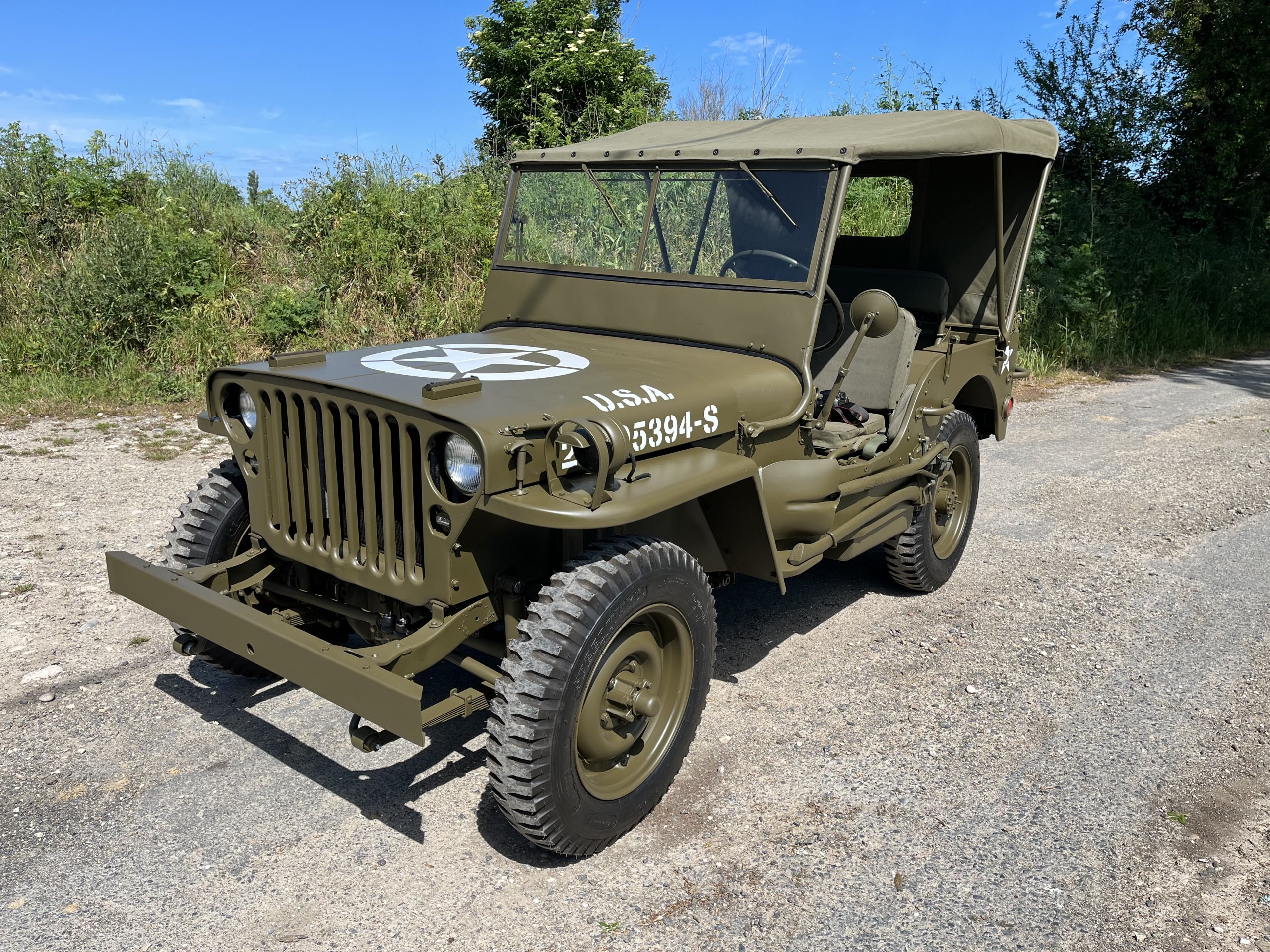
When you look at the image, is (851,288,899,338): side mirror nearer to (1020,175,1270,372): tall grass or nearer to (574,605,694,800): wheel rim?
(574,605,694,800): wheel rim

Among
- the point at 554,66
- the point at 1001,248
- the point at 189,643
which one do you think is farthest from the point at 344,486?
the point at 554,66

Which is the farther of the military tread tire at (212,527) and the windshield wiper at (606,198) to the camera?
the windshield wiper at (606,198)

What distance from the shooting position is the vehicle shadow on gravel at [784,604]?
4359 millimetres

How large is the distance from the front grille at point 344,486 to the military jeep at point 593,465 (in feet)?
0.03

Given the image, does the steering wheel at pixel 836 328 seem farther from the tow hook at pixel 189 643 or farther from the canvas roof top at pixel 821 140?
the tow hook at pixel 189 643

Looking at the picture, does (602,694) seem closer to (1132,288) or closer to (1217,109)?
(1132,288)

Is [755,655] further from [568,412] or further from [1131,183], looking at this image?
[1131,183]

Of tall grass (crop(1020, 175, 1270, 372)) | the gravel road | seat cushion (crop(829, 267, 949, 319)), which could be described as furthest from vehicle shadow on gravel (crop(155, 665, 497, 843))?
tall grass (crop(1020, 175, 1270, 372))

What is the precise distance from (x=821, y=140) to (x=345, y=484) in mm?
2195

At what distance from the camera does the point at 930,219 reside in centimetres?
538

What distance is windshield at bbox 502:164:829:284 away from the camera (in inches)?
148

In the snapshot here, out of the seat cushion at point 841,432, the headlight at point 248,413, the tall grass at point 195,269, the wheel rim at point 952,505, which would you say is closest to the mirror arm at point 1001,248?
the wheel rim at point 952,505

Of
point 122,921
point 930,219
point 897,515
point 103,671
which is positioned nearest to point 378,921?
point 122,921

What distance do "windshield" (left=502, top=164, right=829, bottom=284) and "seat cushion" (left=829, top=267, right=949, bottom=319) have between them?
1.42 metres
